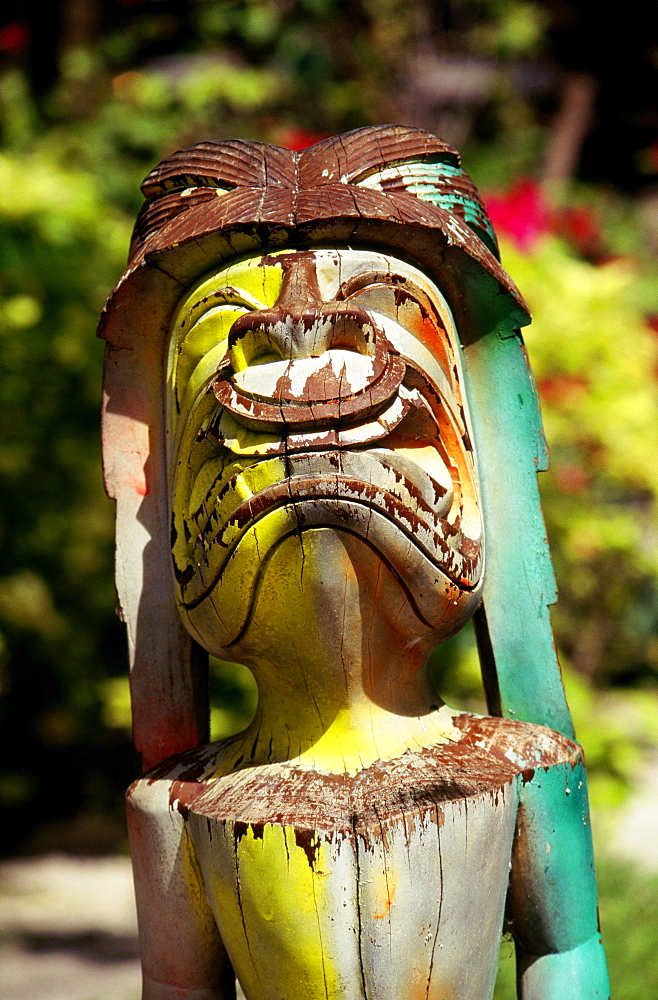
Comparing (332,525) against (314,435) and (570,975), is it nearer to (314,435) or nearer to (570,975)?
(314,435)

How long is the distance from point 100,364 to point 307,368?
2897 mm

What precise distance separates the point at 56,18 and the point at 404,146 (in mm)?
6948

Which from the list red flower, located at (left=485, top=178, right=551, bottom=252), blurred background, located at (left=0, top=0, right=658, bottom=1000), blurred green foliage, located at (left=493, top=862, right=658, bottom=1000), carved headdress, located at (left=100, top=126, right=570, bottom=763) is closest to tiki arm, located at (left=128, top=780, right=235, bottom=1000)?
carved headdress, located at (left=100, top=126, right=570, bottom=763)

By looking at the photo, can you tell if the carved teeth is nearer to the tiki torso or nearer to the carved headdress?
the carved headdress

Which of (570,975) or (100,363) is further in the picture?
(100,363)

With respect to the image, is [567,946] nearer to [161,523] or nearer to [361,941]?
[361,941]

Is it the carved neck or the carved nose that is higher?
the carved nose

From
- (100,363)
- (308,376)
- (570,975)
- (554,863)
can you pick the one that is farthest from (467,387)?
(100,363)

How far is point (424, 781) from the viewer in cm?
128

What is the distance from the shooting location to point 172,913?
137cm

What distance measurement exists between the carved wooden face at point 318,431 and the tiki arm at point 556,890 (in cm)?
27

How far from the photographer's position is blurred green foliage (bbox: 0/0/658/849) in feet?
12.6

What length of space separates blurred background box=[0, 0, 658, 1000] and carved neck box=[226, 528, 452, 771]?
1924mm

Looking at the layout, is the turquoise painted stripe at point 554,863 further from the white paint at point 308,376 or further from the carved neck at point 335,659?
the white paint at point 308,376
